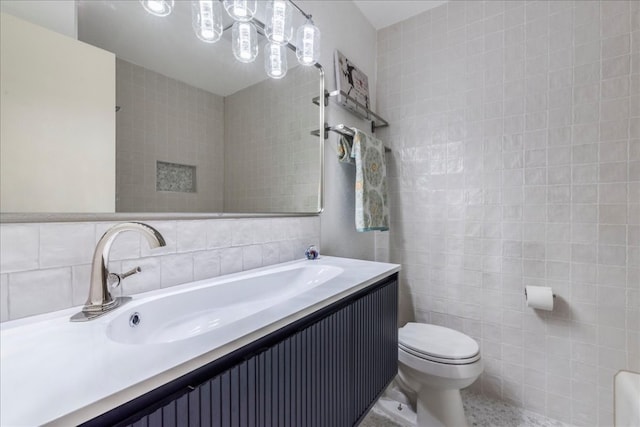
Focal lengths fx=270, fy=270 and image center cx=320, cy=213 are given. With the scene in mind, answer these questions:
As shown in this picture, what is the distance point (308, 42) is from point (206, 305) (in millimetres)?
1258

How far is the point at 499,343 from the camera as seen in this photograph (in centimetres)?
162

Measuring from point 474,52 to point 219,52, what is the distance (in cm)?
158

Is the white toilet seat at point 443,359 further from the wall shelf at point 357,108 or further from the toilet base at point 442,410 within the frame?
the wall shelf at point 357,108

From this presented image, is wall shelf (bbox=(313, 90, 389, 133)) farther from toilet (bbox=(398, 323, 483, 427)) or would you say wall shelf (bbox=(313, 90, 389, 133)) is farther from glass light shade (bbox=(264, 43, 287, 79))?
toilet (bbox=(398, 323, 483, 427))

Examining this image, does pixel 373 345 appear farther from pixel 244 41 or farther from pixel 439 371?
pixel 244 41

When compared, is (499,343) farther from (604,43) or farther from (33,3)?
(33,3)

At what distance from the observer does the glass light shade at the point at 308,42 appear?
1.31 meters

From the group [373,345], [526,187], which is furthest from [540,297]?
[373,345]

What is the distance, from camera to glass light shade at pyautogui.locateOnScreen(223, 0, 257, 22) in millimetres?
1031

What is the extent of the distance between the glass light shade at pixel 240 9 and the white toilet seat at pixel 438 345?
5.40 feet

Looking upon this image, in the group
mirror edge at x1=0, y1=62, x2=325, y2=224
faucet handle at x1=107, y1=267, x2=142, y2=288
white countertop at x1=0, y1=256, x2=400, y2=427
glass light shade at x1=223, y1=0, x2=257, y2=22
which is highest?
glass light shade at x1=223, y1=0, x2=257, y2=22

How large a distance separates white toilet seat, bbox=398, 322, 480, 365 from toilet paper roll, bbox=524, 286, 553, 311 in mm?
397

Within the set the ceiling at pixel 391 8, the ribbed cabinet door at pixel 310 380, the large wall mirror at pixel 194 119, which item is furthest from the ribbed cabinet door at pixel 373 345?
the ceiling at pixel 391 8

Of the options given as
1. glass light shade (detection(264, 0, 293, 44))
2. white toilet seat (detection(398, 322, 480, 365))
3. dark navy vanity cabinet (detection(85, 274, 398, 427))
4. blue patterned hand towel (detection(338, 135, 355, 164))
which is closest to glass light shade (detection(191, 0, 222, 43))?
glass light shade (detection(264, 0, 293, 44))
